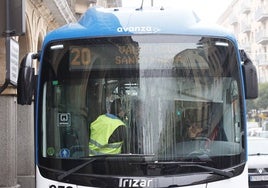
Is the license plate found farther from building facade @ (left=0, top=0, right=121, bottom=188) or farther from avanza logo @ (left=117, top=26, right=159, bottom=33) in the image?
avanza logo @ (left=117, top=26, right=159, bottom=33)

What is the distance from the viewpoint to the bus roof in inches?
219

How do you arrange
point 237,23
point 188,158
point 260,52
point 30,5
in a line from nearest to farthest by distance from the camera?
point 188,158, point 30,5, point 260,52, point 237,23

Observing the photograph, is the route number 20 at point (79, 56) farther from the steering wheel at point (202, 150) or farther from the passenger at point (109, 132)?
the steering wheel at point (202, 150)

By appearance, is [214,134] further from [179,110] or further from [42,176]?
[42,176]

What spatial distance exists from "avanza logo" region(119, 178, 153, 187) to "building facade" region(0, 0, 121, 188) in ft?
18.3

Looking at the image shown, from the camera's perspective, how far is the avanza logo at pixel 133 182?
5.02 meters

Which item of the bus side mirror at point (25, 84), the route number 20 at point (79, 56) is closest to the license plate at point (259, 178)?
the route number 20 at point (79, 56)

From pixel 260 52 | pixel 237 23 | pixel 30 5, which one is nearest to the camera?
pixel 30 5

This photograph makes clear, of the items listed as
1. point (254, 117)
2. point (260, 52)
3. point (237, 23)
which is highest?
point (237, 23)

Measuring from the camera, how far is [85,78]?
17.9 feet

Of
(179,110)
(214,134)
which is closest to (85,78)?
(179,110)

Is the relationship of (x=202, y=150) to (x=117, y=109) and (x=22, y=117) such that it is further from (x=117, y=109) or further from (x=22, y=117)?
(x=22, y=117)

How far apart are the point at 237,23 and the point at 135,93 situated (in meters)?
77.9

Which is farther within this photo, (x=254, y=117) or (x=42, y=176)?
(x=254, y=117)
